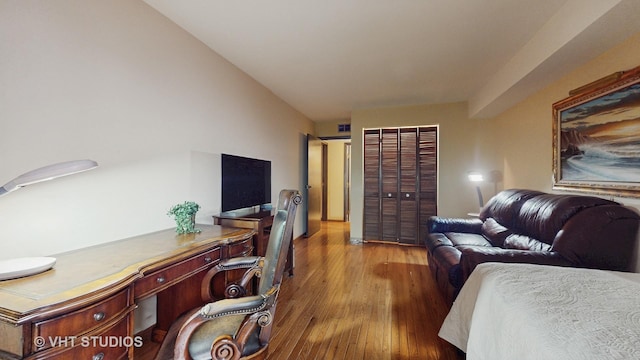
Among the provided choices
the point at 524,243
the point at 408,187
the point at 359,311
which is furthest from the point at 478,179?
the point at 359,311

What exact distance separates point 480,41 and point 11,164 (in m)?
3.55

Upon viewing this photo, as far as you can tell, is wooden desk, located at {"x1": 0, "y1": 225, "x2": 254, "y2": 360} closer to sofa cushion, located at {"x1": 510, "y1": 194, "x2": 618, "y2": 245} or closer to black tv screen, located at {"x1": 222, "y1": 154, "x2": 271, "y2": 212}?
black tv screen, located at {"x1": 222, "y1": 154, "x2": 271, "y2": 212}

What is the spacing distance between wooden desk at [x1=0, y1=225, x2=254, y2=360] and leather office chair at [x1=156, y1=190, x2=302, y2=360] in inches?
9.2

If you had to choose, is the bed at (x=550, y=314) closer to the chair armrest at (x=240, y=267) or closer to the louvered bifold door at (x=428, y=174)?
the chair armrest at (x=240, y=267)

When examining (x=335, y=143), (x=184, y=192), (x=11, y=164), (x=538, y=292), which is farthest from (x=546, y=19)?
(x=335, y=143)

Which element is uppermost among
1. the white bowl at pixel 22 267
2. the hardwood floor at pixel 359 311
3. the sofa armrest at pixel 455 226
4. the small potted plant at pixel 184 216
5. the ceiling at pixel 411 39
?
the ceiling at pixel 411 39

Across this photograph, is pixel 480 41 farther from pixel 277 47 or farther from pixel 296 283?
pixel 296 283

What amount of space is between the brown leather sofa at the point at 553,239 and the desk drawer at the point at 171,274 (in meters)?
1.84

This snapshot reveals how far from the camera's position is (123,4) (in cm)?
173

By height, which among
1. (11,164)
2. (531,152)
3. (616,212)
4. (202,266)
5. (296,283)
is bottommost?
(296,283)

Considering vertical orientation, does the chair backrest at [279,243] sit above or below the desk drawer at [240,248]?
above

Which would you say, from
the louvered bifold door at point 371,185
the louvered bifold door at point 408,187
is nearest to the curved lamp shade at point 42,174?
the louvered bifold door at point 371,185

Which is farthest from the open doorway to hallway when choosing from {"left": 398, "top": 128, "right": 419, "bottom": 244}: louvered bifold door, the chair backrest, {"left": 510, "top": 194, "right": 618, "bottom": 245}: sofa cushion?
the chair backrest

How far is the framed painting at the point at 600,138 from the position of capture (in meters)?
1.76
